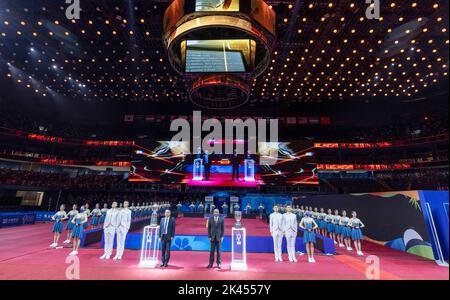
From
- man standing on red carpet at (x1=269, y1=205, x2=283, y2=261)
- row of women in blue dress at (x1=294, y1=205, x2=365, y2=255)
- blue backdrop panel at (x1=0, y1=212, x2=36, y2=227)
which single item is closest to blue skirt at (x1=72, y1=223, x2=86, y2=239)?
man standing on red carpet at (x1=269, y1=205, x2=283, y2=261)

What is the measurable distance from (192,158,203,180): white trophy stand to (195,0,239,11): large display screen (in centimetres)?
2171

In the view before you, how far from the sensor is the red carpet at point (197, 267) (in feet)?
20.1

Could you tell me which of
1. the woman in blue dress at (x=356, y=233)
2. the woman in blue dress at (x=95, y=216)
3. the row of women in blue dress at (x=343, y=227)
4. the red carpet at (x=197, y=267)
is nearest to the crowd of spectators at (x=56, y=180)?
the woman in blue dress at (x=95, y=216)

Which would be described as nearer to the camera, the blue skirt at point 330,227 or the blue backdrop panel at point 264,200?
the blue skirt at point 330,227

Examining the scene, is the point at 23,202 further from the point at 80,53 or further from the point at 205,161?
the point at 205,161

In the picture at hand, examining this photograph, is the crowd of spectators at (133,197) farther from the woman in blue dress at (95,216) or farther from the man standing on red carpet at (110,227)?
the man standing on red carpet at (110,227)

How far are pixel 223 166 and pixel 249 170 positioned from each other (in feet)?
10.9

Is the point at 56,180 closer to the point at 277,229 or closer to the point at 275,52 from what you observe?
the point at 275,52

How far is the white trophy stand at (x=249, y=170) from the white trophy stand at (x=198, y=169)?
219 inches

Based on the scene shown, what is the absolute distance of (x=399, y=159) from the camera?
2919 cm

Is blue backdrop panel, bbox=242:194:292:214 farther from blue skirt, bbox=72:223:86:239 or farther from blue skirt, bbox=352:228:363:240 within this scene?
blue skirt, bbox=72:223:86:239

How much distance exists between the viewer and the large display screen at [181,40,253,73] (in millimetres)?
10133

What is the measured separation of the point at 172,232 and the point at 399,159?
33.1 metres

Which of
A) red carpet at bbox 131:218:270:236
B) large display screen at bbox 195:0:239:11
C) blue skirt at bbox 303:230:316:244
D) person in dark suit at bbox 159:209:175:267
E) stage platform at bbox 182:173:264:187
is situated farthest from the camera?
stage platform at bbox 182:173:264:187
